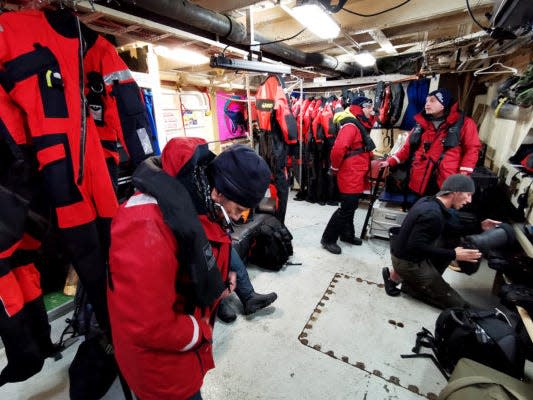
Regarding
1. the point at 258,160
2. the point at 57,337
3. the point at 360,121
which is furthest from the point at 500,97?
the point at 57,337

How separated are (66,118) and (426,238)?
256cm

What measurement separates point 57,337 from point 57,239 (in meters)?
1.24

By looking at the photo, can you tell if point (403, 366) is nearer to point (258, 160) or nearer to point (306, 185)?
point (258, 160)

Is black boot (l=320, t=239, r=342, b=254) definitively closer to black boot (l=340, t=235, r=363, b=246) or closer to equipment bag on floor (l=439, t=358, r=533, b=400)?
black boot (l=340, t=235, r=363, b=246)

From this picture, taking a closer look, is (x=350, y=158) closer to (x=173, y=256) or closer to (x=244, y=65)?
(x=244, y=65)

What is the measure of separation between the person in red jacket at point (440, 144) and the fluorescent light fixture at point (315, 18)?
Answer: 142 cm

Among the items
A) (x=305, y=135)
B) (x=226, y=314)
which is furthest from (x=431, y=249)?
(x=305, y=135)

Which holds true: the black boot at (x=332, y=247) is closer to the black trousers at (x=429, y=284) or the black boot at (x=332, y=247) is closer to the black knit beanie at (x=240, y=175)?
the black trousers at (x=429, y=284)

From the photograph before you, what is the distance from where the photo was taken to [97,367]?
4.48ft

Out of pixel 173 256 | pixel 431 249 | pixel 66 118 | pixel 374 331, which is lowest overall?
pixel 374 331

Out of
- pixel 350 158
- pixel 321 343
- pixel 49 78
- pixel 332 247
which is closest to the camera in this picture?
pixel 49 78

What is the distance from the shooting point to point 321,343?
1.97m

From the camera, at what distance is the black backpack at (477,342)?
1.51 meters

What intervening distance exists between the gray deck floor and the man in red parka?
549 mm
